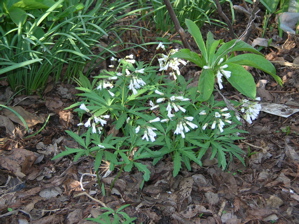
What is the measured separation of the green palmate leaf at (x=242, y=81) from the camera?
8.16 ft

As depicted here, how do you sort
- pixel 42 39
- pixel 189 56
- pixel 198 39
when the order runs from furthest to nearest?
1. pixel 42 39
2. pixel 198 39
3. pixel 189 56

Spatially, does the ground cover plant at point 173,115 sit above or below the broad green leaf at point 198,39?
below

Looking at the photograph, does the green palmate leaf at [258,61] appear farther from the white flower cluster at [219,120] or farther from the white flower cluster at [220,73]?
the white flower cluster at [219,120]

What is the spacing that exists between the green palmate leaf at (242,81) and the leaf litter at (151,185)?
0.48 m

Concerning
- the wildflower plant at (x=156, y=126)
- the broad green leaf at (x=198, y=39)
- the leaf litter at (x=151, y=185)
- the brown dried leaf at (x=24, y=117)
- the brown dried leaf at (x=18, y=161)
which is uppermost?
the broad green leaf at (x=198, y=39)

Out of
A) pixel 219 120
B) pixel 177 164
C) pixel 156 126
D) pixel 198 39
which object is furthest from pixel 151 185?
pixel 198 39

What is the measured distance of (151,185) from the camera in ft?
8.18

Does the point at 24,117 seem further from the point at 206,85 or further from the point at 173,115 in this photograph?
the point at 206,85

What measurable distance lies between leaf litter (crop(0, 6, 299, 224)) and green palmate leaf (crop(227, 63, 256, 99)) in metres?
0.48

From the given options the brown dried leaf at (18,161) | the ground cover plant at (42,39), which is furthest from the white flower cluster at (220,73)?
the brown dried leaf at (18,161)

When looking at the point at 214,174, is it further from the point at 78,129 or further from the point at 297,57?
the point at 297,57

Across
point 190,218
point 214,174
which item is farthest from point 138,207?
point 214,174

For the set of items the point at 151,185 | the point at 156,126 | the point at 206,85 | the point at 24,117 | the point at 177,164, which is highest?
the point at 206,85

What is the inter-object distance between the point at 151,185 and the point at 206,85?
0.75 m
